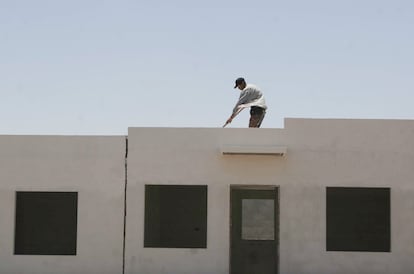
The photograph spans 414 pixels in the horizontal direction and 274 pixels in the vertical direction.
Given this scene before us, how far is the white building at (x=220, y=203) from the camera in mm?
15375

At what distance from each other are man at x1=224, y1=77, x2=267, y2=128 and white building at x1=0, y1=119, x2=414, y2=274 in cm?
81

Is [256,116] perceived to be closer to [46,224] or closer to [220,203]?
[220,203]

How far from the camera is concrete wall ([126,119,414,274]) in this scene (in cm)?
1536

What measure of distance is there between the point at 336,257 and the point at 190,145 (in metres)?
3.59

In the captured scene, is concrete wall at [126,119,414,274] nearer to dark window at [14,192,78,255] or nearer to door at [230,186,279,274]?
door at [230,186,279,274]

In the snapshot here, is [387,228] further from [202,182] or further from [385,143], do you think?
[202,182]

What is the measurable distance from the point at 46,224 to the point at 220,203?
348 centimetres

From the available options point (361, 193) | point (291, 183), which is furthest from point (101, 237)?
point (361, 193)

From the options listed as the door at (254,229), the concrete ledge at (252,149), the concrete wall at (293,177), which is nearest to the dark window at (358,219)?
the concrete wall at (293,177)

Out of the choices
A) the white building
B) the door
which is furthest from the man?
the door

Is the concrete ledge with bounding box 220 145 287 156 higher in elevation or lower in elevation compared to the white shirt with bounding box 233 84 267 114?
lower

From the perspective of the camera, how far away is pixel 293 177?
50.7 ft

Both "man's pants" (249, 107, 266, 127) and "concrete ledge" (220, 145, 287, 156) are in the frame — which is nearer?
"concrete ledge" (220, 145, 287, 156)

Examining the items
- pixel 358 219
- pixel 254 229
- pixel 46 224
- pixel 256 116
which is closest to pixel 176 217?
pixel 254 229
